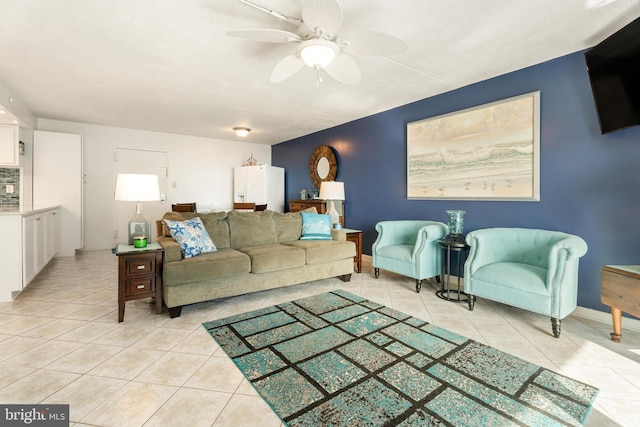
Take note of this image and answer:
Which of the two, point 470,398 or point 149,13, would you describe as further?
point 149,13

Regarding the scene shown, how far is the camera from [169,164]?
6238 mm

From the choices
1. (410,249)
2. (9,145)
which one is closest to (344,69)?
(410,249)

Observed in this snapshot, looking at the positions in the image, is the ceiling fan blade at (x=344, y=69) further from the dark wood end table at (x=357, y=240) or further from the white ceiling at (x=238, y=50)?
the dark wood end table at (x=357, y=240)

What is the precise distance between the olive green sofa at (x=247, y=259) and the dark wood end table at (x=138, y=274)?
0.25 ft

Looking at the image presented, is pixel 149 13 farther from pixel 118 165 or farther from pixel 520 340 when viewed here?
pixel 118 165

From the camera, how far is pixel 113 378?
1729 mm

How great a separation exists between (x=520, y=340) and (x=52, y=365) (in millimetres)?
3196

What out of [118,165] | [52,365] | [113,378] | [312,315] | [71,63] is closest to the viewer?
[113,378]

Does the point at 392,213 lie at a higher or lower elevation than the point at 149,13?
lower

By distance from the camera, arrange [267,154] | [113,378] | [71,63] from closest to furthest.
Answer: [113,378], [71,63], [267,154]

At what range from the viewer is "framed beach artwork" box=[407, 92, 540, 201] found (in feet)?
9.87

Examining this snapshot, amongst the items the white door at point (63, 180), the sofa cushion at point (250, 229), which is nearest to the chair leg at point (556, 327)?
the sofa cushion at point (250, 229)

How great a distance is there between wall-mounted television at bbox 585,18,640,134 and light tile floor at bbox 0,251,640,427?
170cm

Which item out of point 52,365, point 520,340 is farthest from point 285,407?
point 520,340
